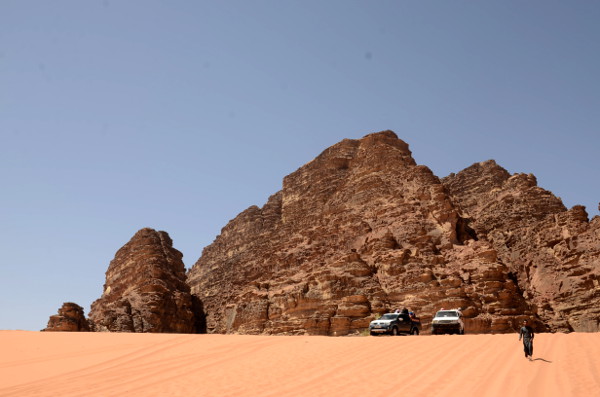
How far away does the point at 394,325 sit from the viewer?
2812 centimetres

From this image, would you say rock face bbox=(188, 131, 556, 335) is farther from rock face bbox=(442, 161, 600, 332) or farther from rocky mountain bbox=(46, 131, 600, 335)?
rock face bbox=(442, 161, 600, 332)

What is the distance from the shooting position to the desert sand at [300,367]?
12766mm

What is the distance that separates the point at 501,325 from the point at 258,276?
35809 mm

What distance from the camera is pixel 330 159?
85.4 m

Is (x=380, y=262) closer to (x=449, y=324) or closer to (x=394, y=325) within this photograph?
(x=449, y=324)

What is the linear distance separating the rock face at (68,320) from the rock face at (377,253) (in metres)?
15.8

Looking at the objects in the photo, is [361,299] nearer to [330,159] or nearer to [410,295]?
[410,295]

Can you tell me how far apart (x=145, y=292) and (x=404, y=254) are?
3240 centimetres

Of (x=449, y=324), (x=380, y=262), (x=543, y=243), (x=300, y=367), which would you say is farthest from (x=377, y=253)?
(x=300, y=367)

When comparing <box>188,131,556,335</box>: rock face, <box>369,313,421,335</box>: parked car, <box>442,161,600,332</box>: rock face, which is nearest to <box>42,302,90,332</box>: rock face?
<box>188,131,556,335</box>: rock face

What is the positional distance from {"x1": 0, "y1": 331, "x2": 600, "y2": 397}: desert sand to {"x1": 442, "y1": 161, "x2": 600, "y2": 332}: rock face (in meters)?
32.4

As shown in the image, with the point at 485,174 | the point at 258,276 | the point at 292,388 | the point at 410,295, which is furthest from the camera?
the point at 485,174

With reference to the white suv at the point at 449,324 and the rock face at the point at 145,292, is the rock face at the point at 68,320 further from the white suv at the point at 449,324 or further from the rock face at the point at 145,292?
the white suv at the point at 449,324

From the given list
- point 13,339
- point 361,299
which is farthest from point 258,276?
point 13,339
